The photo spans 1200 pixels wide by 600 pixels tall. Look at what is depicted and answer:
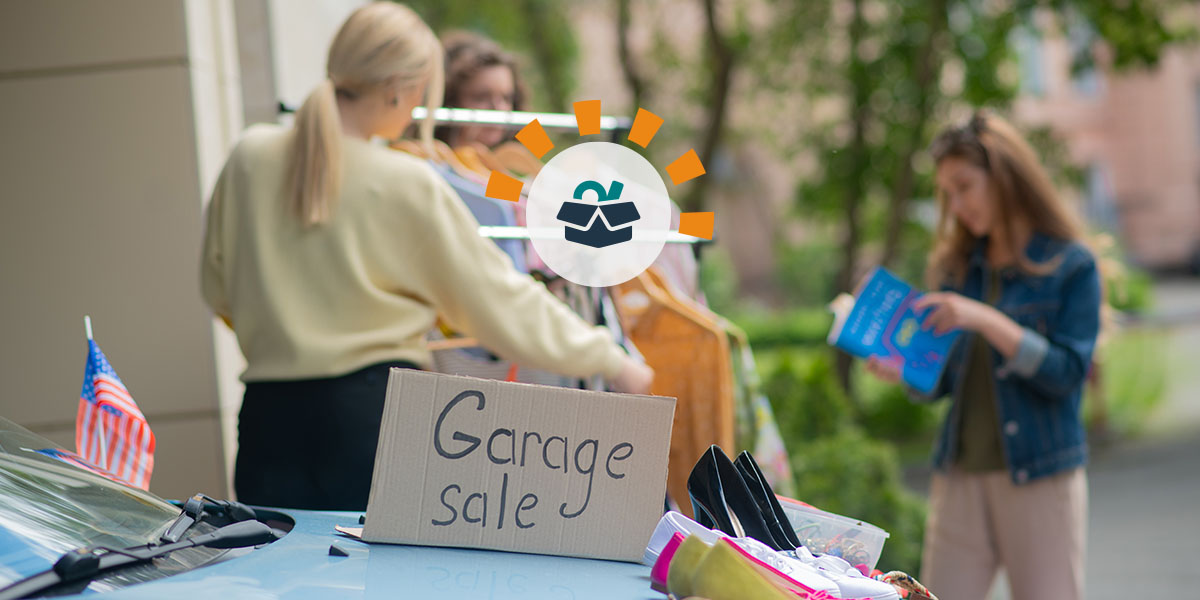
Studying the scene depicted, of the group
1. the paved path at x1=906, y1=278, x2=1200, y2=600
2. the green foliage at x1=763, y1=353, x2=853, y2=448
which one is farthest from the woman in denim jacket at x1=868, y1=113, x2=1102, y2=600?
the paved path at x1=906, y1=278, x2=1200, y2=600

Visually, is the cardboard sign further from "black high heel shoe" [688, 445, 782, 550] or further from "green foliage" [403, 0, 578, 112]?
"green foliage" [403, 0, 578, 112]

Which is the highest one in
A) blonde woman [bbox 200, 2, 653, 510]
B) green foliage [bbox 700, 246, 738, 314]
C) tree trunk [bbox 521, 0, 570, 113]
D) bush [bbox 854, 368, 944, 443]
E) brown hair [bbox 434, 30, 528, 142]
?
tree trunk [bbox 521, 0, 570, 113]

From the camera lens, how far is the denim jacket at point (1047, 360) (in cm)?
303

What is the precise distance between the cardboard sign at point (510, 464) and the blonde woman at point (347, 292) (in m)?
0.61

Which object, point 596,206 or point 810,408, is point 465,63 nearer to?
point 596,206

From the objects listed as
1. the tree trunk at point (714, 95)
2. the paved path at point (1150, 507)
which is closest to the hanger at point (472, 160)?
the paved path at point (1150, 507)

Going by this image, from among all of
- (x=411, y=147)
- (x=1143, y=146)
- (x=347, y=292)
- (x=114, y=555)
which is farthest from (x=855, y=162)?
(x=1143, y=146)

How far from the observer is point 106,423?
2055mm

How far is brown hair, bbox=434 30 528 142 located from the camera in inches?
124

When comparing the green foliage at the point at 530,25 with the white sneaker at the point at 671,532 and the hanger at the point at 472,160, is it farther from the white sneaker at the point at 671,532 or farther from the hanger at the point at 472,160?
the white sneaker at the point at 671,532

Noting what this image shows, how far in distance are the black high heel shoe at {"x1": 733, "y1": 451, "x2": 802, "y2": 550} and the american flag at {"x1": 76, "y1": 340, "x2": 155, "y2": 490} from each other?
1.17 m

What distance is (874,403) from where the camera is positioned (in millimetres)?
11781

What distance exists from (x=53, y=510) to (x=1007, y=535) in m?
2.57

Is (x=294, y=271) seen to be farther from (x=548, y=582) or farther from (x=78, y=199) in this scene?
(x=78, y=199)
